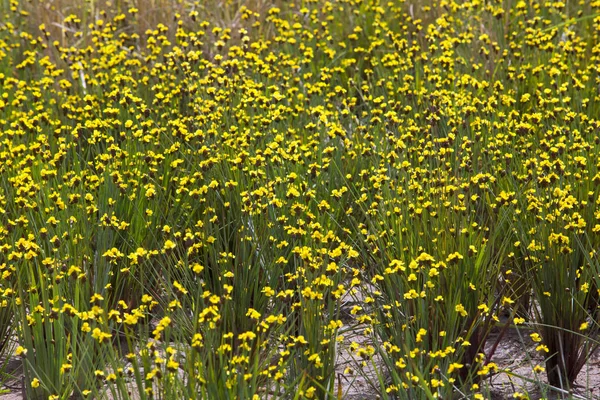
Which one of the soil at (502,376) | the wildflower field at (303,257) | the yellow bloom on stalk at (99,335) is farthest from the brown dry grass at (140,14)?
the yellow bloom on stalk at (99,335)

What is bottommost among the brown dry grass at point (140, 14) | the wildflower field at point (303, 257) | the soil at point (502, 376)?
the soil at point (502, 376)

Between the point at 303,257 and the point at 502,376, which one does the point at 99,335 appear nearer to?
the point at 303,257

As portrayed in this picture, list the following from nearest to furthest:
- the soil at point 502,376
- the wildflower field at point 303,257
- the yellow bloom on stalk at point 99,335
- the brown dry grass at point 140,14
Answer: the yellow bloom on stalk at point 99,335 < the wildflower field at point 303,257 < the soil at point 502,376 < the brown dry grass at point 140,14

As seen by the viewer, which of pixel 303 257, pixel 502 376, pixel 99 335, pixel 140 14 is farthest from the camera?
pixel 140 14

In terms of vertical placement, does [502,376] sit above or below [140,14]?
below

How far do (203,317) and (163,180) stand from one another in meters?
1.78

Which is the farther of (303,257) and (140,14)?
(140,14)

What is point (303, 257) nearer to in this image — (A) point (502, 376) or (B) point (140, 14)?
(A) point (502, 376)

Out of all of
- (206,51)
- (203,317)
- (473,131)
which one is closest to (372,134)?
(473,131)

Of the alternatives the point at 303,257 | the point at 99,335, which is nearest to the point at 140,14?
the point at 303,257

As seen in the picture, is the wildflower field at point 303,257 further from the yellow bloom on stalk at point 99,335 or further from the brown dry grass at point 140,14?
the brown dry grass at point 140,14

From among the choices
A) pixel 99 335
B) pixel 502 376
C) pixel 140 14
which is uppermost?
pixel 140 14

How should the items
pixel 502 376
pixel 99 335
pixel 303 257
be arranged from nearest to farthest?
pixel 99 335
pixel 303 257
pixel 502 376

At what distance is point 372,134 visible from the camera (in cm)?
487
